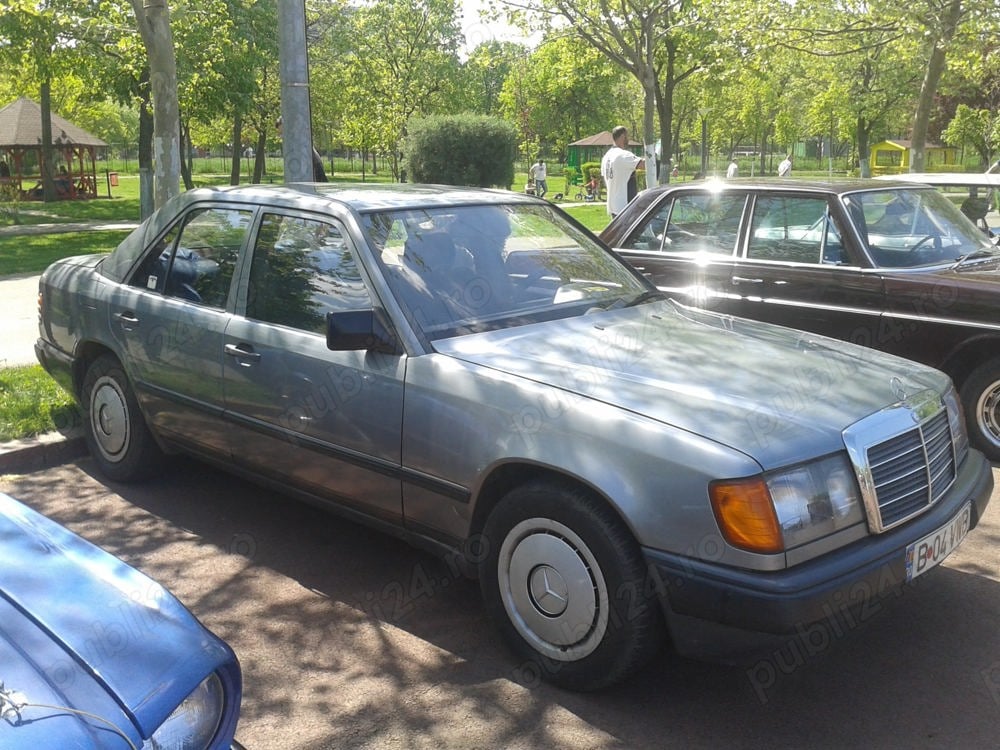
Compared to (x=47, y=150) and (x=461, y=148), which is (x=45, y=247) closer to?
(x=461, y=148)

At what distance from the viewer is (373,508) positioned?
13.2 feet

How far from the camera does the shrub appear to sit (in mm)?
27547

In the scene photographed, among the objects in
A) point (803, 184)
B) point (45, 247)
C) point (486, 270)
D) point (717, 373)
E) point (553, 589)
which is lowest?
point (553, 589)

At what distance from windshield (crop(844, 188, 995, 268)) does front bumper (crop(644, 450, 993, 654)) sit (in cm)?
358

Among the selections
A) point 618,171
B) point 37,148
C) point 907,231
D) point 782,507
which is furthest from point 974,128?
point 782,507

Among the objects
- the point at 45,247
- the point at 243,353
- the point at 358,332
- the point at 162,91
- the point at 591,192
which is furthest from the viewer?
the point at 591,192

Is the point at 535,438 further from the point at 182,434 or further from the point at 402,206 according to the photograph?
the point at 182,434

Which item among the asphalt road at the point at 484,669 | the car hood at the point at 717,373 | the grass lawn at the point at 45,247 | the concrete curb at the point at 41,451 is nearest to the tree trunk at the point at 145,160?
the grass lawn at the point at 45,247

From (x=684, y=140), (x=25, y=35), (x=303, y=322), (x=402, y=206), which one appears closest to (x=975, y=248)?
(x=402, y=206)

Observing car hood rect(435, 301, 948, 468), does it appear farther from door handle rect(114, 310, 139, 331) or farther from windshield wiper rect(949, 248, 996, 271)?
windshield wiper rect(949, 248, 996, 271)

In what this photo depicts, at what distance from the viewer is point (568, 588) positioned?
3316 millimetres

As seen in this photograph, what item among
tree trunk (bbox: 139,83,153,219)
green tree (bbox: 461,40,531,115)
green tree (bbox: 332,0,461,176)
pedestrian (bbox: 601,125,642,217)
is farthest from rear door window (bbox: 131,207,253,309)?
green tree (bbox: 332,0,461,176)

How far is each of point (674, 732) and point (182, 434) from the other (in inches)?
117

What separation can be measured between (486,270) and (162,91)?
6.38m
